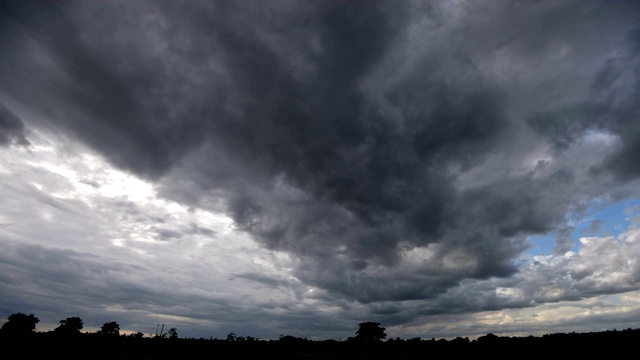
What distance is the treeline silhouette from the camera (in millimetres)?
68125

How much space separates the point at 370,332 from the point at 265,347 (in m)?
76.0

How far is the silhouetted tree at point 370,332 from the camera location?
162875mm

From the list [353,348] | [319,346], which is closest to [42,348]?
[319,346]

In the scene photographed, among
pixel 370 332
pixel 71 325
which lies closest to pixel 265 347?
pixel 370 332

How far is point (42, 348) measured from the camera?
7269 centimetres

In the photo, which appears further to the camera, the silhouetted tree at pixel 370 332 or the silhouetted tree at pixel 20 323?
the silhouetted tree at pixel 370 332

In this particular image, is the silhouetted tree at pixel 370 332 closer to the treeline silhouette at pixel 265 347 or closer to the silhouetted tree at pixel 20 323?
the treeline silhouette at pixel 265 347

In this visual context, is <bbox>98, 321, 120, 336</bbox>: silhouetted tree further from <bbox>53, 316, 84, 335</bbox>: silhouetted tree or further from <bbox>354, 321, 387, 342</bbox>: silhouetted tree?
<bbox>354, 321, 387, 342</bbox>: silhouetted tree

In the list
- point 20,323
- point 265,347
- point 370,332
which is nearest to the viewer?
point 265,347

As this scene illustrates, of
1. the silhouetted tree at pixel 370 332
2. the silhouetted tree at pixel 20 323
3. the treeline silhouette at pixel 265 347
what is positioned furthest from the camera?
the silhouetted tree at pixel 370 332

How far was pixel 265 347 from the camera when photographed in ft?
347

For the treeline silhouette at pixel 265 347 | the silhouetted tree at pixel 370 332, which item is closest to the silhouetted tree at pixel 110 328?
the treeline silhouette at pixel 265 347

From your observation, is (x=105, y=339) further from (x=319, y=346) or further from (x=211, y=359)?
(x=319, y=346)

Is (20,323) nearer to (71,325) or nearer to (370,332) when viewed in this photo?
(71,325)
